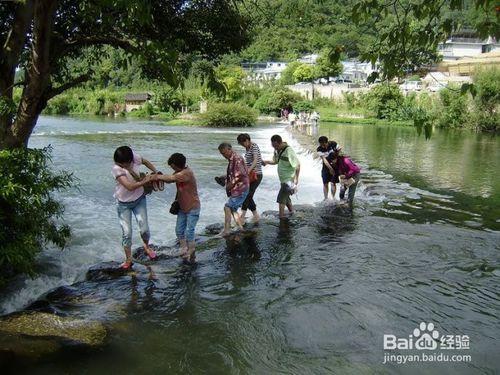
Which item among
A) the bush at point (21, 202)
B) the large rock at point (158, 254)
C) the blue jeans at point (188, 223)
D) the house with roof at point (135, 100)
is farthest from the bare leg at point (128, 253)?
the house with roof at point (135, 100)

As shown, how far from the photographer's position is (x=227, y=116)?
60406 millimetres

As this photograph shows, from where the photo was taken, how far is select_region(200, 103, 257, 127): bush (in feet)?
198

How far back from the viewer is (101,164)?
72.2ft

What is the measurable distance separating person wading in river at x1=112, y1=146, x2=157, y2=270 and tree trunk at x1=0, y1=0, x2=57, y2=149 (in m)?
1.17

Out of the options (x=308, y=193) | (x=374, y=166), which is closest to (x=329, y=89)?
(x=374, y=166)

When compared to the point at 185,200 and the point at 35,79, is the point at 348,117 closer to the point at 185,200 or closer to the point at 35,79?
the point at 185,200

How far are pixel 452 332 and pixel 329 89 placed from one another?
3400 inches

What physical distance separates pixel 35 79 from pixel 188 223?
302 cm

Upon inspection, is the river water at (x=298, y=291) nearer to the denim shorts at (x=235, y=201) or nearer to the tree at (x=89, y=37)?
the denim shorts at (x=235, y=201)

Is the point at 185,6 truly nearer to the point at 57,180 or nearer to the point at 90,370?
the point at 57,180

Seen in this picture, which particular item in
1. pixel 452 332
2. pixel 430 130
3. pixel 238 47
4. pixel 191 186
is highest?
pixel 238 47

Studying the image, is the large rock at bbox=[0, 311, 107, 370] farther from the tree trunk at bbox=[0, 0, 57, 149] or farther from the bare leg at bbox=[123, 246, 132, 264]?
the tree trunk at bbox=[0, 0, 57, 149]

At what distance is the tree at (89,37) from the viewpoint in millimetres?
3070

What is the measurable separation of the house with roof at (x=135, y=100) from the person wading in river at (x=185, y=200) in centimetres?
9634
